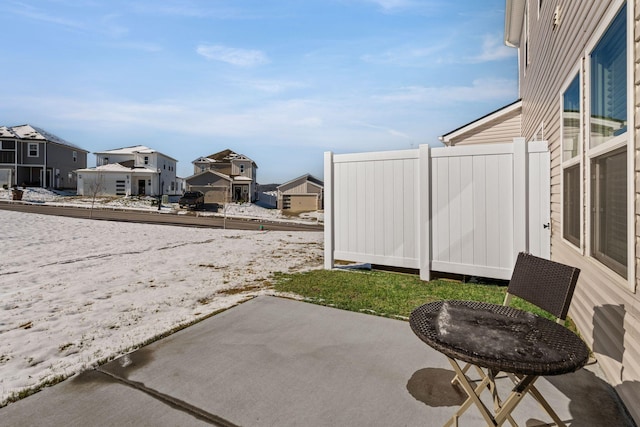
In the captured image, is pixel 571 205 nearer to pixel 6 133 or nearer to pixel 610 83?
pixel 610 83

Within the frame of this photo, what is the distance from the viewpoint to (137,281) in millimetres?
5984

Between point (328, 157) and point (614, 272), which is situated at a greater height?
point (328, 157)

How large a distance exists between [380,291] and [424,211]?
167cm

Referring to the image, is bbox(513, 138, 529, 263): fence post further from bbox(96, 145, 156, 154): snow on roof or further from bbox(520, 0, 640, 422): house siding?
bbox(96, 145, 156, 154): snow on roof

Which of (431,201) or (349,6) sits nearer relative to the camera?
(431,201)

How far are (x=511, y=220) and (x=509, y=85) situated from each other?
1245cm

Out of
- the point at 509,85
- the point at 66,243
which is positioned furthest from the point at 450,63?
the point at 66,243

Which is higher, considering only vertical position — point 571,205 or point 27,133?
point 27,133

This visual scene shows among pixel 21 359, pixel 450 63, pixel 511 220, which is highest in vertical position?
pixel 450 63

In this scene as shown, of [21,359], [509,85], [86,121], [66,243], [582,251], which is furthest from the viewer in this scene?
[86,121]

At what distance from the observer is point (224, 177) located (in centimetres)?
3775

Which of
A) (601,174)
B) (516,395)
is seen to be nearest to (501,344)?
(516,395)

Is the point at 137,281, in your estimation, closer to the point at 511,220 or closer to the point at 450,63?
the point at 511,220

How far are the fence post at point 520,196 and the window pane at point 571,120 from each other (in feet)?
2.50
